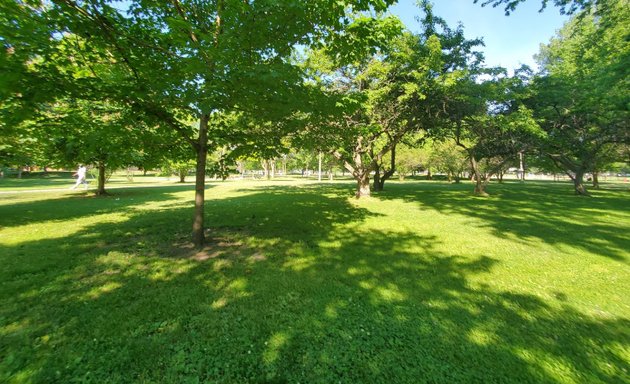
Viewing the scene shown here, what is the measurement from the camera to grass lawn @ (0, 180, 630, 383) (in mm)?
2928

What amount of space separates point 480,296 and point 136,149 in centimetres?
788

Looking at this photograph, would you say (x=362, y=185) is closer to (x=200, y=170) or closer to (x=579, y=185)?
(x=200, y=170)

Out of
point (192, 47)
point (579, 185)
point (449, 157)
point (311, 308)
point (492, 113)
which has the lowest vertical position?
point (311, 308)

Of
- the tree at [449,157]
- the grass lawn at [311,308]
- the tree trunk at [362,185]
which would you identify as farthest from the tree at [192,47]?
the tree at [449,157]

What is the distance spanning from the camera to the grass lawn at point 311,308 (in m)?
2.93

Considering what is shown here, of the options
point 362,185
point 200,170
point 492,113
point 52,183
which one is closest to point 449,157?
point 492,113

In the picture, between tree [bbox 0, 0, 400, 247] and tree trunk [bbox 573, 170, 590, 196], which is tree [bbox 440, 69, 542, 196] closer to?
tree trunk [bbox 573, 170, 590, 196]

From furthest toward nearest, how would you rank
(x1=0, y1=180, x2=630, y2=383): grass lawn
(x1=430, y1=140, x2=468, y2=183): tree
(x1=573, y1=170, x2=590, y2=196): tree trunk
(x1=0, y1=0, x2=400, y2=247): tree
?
(x1=430, y1=140, x2=468, y2=183): tree
(x1=573, y1=170, x2=590, y2=196): tree trunk
(x1=0, y1=0, x2=400, y2=247): tree
(x1=0, y1=180, x2=630, y2=383): grass lawn

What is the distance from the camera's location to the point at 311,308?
13.4 ft

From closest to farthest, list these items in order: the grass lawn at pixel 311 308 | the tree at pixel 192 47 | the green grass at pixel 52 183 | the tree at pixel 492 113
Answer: the grass lawn at pixel 311 308 → the tree at pixel 192 47 → the tree at pixel 492 113 → the green grass at pixel 52 183

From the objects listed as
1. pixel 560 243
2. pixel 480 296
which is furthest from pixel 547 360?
pixel 560 243

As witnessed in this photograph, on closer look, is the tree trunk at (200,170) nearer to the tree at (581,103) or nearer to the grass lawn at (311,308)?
the grass lawn at (311,308)

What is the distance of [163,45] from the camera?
5.83 metres

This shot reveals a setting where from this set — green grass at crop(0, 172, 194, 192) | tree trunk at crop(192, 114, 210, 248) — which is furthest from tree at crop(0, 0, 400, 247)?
green grass at crop(0, 172, 194, 192)
